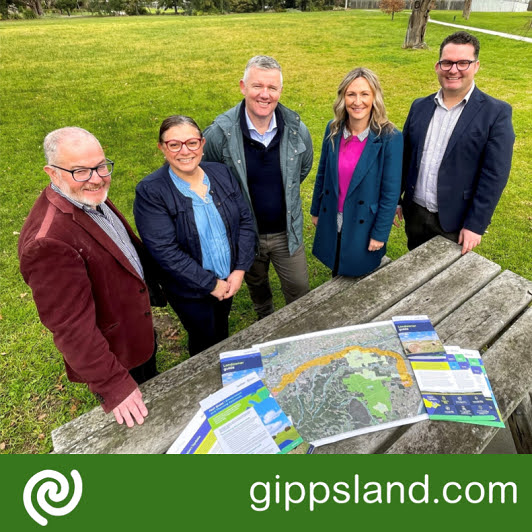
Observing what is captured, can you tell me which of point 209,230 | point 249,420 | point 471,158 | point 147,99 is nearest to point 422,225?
point 471,158

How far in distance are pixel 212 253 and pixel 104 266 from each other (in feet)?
2.54

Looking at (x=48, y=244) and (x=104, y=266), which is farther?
(x=104, y=266)

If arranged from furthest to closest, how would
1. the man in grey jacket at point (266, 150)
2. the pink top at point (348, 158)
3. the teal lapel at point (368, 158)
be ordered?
the pink top at point (348, 158) < the teal lapel at point (368, 158) < the man in grey jacket at point (266, 150)

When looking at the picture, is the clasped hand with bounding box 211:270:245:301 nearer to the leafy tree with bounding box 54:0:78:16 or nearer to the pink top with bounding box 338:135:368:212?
the pink top with bounding box 338:135:368:212

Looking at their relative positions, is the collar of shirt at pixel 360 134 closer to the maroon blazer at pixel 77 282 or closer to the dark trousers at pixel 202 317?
the dark trousers at pixel 202 317

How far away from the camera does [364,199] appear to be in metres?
2.88

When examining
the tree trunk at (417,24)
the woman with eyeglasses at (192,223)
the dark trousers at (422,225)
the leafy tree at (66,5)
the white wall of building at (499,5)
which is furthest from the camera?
the leafy tree at (66,5)

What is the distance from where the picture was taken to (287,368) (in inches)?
78.9

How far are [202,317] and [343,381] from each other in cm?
129

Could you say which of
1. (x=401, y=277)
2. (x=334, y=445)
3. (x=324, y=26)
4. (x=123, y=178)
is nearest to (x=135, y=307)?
(x=334, y=445)

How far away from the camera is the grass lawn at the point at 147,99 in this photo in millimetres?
3637

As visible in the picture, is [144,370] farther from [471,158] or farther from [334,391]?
[471,158]

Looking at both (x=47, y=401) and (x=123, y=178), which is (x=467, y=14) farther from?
(x=47, y=401)

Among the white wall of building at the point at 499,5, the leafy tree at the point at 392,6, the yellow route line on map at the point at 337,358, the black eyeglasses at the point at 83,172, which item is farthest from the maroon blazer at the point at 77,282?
the white wall of building at the point at 499,5
